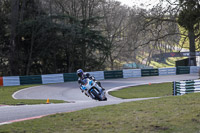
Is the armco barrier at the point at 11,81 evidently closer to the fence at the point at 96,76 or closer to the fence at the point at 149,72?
the fence at the point at 96,76

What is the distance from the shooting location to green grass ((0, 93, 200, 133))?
6762mm

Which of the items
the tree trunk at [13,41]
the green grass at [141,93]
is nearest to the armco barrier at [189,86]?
the green grass at [141,93]

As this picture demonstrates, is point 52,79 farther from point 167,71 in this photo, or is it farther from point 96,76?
point 167,71

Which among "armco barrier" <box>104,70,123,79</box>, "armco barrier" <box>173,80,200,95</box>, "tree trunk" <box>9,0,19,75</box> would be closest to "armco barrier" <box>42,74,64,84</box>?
"armco barrier" <box>104,70,123,79</box>

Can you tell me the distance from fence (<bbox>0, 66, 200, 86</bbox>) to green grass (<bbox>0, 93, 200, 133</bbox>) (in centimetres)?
2036

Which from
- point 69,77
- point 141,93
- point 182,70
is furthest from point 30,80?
point 182,70

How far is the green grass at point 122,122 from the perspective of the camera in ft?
22.2

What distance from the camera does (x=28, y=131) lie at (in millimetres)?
6762

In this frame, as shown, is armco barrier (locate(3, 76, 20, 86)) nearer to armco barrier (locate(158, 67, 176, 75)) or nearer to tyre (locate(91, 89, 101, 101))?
tyre (locate(91, 89, 101, 101))

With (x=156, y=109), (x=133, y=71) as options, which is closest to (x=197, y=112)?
(x=156, y=109)

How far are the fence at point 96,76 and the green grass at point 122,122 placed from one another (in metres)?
20.4

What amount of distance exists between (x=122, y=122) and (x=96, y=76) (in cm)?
2442

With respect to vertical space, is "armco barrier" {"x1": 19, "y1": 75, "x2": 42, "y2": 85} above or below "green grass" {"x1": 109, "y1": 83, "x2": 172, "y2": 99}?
above

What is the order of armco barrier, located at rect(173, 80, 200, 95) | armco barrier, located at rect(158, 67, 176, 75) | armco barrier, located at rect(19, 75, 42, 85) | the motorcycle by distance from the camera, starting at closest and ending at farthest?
1. the motorcycle
2. armco barrier, located at rect(173, 80, 200, 95)
3. armco barrier, located at rect(19, 75, 42, 85)
4. armco barrier, located at rect(158, 67, 176, 75)
